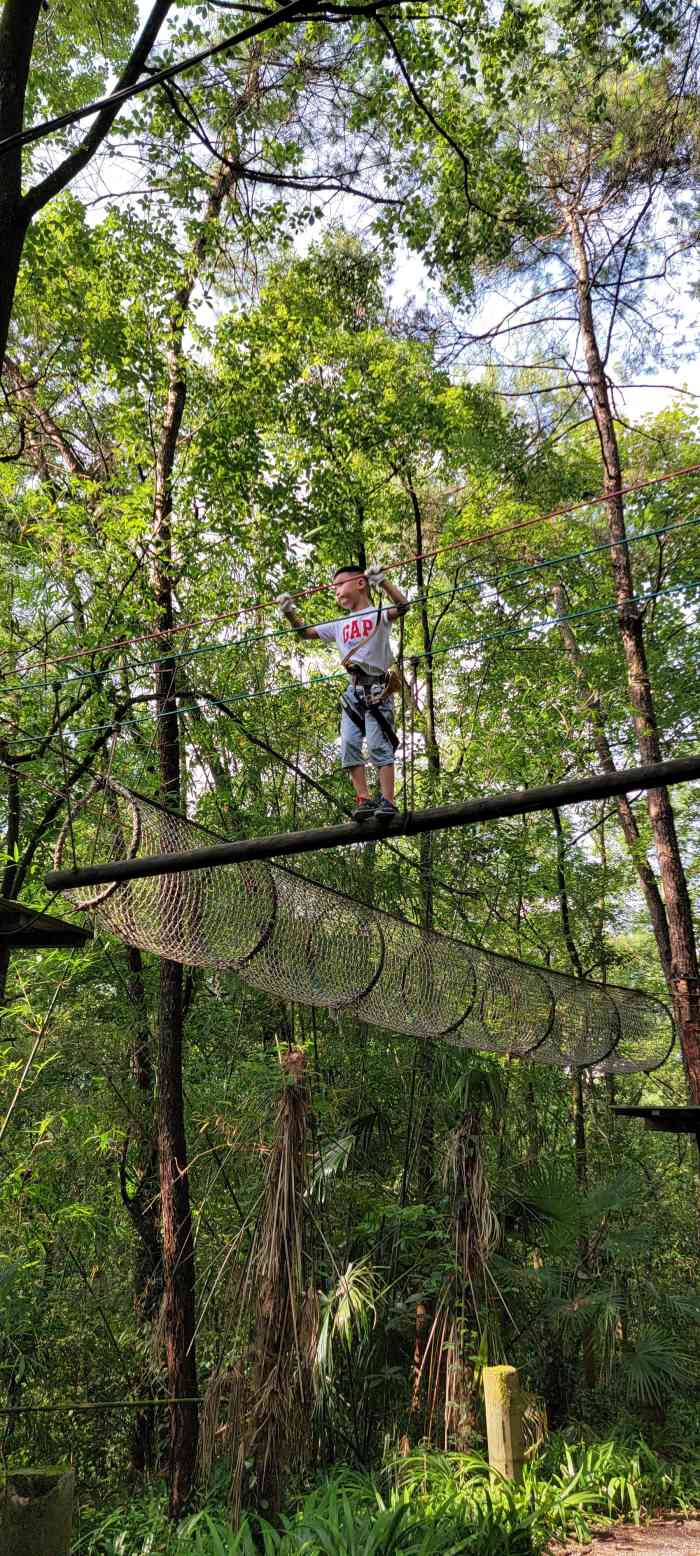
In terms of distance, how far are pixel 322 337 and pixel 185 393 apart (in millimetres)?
1473

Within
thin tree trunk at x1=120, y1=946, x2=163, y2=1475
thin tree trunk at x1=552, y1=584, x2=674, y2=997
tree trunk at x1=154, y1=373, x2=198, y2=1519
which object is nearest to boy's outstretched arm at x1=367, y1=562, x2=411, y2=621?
tree trunk at x1=154, y1=373, x2=198, y2=1519

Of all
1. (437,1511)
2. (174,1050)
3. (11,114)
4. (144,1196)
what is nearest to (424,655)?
(11,114)

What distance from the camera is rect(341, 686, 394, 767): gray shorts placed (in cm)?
317

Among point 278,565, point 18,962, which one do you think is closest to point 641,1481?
A: point 18,962

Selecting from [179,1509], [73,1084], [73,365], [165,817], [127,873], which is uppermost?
[73,365]

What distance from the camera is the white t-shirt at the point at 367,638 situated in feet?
10.5

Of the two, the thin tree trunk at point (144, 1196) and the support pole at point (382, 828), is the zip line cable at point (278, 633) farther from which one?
the thin tree trunk at point (144, 1196)

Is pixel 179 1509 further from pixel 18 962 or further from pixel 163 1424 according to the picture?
pixel 18 962

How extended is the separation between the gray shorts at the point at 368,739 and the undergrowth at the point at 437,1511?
7.64ft

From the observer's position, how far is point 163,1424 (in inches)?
233

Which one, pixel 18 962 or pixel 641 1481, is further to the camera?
pixel 18 962

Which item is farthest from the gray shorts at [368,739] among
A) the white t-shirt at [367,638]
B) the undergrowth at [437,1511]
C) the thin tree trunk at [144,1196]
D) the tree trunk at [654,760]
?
the thin tree trunk at [144,1196]

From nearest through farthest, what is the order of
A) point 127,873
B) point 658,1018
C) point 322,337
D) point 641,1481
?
1. point 127,873
2. point 641,1481
3. point 658,1018
4. point 322,337

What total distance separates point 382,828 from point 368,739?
0.46 m
